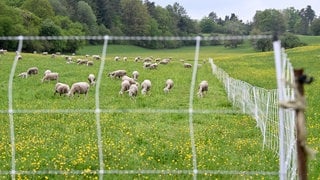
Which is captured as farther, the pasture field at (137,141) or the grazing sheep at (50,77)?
the grazing sheep at (50,77)

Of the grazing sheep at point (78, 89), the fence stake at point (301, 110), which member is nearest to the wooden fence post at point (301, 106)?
the fence stake at point (301, 110)

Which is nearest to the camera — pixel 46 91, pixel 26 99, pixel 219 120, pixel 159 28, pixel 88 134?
pixel 88 134

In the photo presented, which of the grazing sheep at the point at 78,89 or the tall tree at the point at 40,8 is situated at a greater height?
the tall tree at the point at 40,8

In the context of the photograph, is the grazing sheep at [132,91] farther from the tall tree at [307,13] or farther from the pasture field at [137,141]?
the tall tree at [307,13]

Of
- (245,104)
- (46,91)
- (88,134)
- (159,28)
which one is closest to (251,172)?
(88,134)

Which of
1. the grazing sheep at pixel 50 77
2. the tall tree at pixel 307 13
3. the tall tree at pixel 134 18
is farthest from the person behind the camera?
the tall tree at pixel 307 13

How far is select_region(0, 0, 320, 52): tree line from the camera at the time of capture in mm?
75062

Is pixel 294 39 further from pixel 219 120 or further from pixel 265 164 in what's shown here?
pixel 265 164

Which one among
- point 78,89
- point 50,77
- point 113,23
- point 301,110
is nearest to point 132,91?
point 78,89

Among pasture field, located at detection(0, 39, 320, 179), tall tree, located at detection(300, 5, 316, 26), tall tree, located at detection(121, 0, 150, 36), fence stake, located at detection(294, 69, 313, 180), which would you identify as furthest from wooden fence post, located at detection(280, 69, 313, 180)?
tall tree, located at detection(300, 5, 316, 26)

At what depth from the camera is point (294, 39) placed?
84.8 meters

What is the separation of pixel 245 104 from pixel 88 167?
29.2 feet

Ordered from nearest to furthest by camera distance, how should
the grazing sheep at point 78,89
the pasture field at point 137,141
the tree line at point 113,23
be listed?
1. the pasture field at point 137,141
2. the grazing sheep at point 78,89
3. the tree line at point 113,23

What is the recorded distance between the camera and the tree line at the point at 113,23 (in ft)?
246
